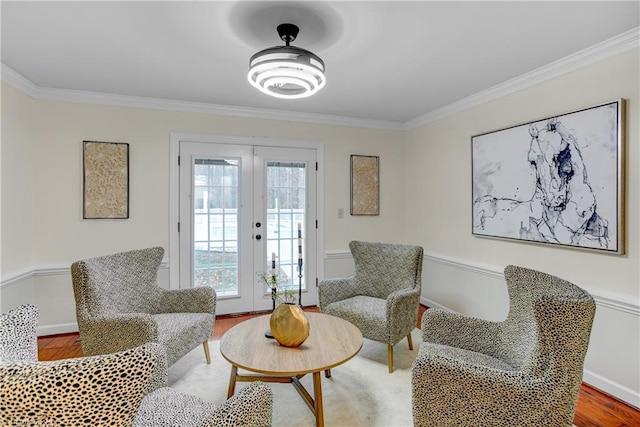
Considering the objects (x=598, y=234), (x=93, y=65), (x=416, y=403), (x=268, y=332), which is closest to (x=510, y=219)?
(x=598, y=234)

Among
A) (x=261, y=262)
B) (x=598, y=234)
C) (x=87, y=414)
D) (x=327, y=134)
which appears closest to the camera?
(x=87, y=414)

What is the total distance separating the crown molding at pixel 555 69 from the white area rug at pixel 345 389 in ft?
8.09

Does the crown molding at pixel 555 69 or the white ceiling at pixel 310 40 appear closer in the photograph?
the white ceiling at pixel 310 40

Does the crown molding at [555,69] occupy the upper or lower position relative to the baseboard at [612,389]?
upper

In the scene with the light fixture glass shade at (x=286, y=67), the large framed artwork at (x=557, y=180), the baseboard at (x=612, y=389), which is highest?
the light fixture glass shade at (x=286, y=67)

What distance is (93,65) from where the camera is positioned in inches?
99.9

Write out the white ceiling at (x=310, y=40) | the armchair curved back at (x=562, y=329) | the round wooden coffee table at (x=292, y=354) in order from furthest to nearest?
the white ceiling at (x=310, y=40), the round wooden coffee table at (x=292, y=354), the armchair curved back at (x=562, y=329)

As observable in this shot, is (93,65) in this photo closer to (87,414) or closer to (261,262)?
(261,262)

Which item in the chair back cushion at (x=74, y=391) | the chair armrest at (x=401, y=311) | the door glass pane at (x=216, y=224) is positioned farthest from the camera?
the door glass pane at (x=216, y=224)

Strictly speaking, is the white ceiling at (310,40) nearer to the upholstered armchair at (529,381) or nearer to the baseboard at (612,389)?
the upholstered armchair at (529,381)

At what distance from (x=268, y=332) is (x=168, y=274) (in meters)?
1.88

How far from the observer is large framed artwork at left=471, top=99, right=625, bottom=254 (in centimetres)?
215

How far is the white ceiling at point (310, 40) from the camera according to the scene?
5.94 ft

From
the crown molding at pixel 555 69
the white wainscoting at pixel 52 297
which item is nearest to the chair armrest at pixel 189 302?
the white wainscoting at pixel 52 297
